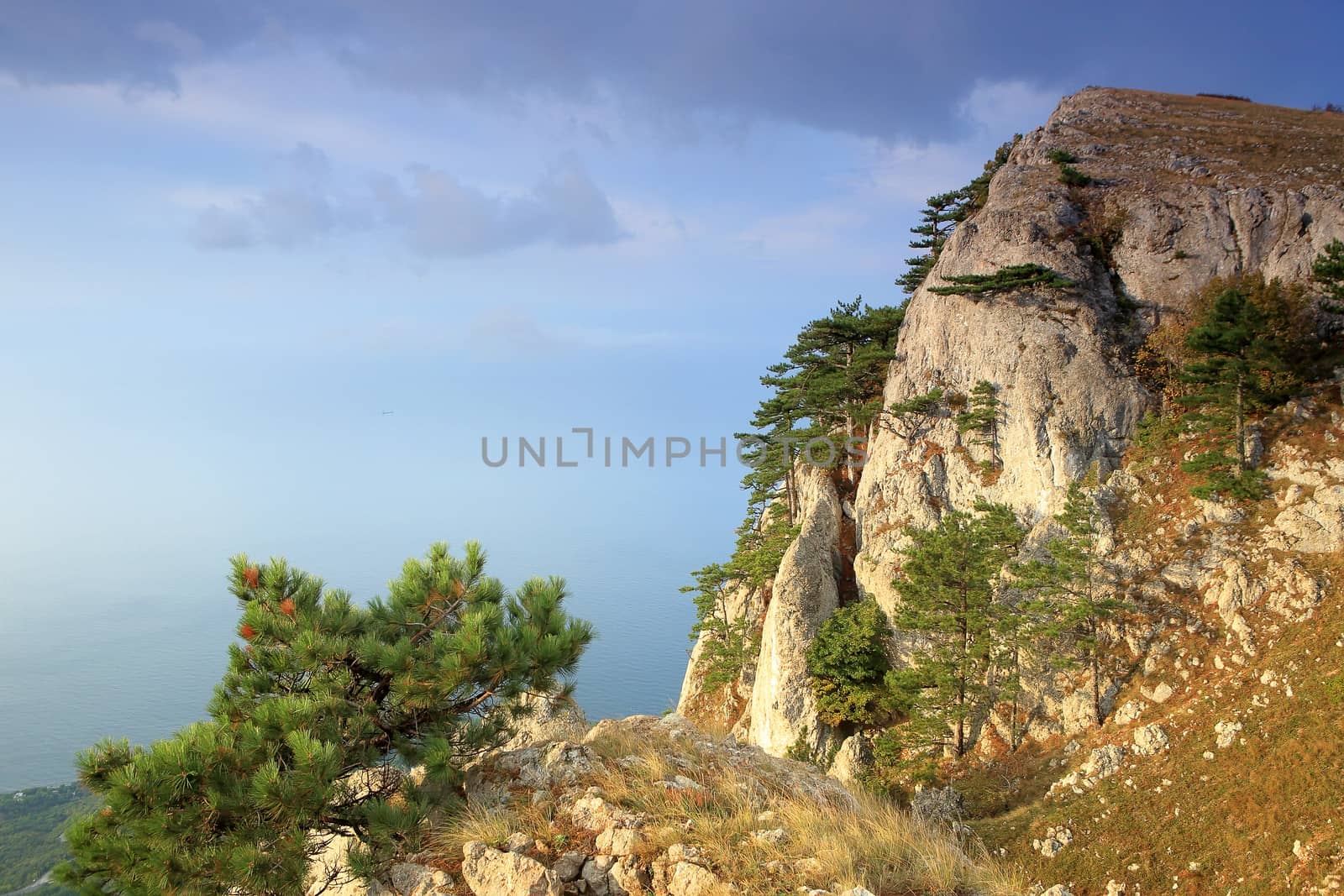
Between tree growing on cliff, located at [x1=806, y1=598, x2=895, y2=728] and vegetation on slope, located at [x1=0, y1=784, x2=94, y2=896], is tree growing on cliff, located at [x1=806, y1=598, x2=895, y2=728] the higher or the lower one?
the higher one

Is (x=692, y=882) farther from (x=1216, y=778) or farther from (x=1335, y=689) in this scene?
(x=1335, y=689)

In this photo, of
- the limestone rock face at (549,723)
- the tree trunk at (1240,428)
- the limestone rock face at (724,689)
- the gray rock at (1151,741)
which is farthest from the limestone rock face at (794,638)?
the limestone rock face at (549,723)

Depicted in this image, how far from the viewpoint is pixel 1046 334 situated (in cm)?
2331

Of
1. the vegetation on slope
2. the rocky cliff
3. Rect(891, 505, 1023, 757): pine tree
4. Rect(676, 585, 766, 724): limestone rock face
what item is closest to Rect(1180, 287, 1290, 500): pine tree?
the rocky cliff

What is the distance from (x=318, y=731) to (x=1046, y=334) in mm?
23584

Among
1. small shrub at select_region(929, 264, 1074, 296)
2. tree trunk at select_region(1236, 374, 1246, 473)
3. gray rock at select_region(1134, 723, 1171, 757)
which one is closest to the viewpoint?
gray rock at select_region(1134, 723, 1171, 757)

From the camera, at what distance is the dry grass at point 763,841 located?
5.86 metres

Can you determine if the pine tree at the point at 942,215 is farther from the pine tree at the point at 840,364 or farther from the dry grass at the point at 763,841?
the dry grass at the point at 763,841

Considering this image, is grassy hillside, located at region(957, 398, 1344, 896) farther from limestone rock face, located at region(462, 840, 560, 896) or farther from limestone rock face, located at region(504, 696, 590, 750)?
limestone rock face, located at region(462, 840, 560, 896)

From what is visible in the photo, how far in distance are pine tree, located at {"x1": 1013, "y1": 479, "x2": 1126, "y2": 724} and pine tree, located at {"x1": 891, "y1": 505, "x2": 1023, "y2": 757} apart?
42.4 inches

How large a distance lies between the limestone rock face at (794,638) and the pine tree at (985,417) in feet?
19.6

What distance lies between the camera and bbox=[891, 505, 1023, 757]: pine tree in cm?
1875

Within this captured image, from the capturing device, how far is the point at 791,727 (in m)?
22.3

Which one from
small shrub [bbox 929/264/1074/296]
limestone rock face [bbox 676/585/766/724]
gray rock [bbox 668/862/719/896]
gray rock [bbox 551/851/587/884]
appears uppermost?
small shrub [bbox 929/264/1074/296]
